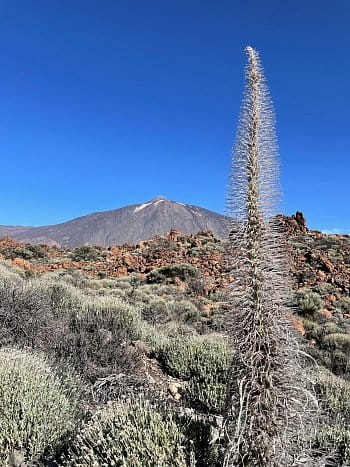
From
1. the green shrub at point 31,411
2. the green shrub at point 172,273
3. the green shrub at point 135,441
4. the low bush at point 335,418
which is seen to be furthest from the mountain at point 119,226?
the green shrub at point 135,441

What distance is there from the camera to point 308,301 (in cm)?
1262

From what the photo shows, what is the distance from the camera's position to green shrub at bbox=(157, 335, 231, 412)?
16.4 ft

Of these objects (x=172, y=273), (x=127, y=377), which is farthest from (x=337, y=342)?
(x=172, y=273)

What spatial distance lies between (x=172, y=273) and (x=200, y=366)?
1171 centimetres

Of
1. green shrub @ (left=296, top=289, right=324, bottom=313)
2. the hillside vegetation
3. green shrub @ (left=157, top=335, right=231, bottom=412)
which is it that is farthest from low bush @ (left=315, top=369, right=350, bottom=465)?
green shrub @ (left=296, top=289, right=324, bottom=313)

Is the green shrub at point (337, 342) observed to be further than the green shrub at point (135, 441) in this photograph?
Yes

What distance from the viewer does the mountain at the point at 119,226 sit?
105 metres

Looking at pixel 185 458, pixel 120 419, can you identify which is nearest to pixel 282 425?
pixel 185 458

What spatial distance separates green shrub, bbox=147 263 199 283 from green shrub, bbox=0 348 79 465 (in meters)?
12.9

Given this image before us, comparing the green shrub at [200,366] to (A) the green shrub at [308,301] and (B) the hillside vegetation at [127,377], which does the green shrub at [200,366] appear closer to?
(B) the hillside vegetation at [127,377]

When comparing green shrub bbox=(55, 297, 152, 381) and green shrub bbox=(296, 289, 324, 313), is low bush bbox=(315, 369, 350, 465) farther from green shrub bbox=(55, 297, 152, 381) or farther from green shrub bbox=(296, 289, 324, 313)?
green shrub bbox=(296, 289, 324, 313)

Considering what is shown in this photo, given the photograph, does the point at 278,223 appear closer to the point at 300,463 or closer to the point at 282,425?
the point at 282,425

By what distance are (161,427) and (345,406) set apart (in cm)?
294

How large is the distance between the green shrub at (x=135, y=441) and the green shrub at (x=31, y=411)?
539mm
